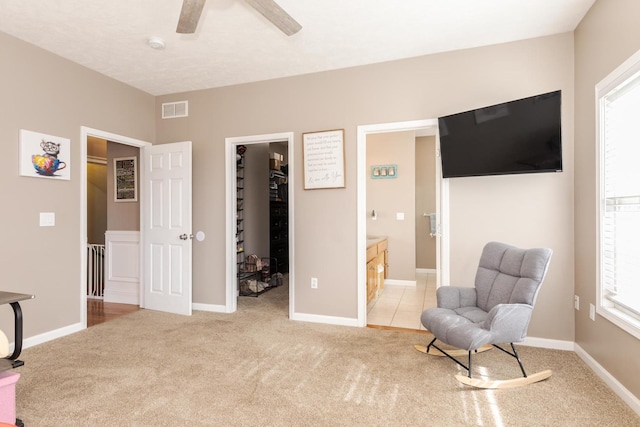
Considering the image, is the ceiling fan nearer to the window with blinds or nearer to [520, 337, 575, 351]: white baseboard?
the window with blinds

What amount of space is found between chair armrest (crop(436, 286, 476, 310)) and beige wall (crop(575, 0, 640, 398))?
84 cm

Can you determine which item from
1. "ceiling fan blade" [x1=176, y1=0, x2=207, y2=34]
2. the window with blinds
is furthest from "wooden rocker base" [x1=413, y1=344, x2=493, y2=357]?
"ceiling fan blade" [x1=176, y1=0, x2=207, y2=34]

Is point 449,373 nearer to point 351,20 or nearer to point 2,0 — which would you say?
point 351,20

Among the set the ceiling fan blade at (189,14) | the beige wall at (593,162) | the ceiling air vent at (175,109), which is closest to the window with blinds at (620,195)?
the beige wall at (593,162)

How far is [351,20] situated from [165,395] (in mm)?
3037

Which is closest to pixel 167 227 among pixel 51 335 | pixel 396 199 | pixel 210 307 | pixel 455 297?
pixel 210 307

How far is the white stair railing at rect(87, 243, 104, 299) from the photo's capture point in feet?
16.5

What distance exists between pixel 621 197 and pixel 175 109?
14.8ft

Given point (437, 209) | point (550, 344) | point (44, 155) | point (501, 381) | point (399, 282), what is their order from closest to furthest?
1. point (501, 381)
2. point (550, 344)
3. point (44, 155)
4. point (437, 209)
5. point (399, 282)

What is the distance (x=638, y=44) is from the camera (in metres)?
2.00

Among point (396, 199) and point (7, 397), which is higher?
point (396, 199)

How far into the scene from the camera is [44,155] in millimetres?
3279

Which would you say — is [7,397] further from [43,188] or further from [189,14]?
[189,14]

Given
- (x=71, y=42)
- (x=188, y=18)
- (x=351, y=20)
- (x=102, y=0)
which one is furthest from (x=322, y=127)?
(x=71, y=42)
